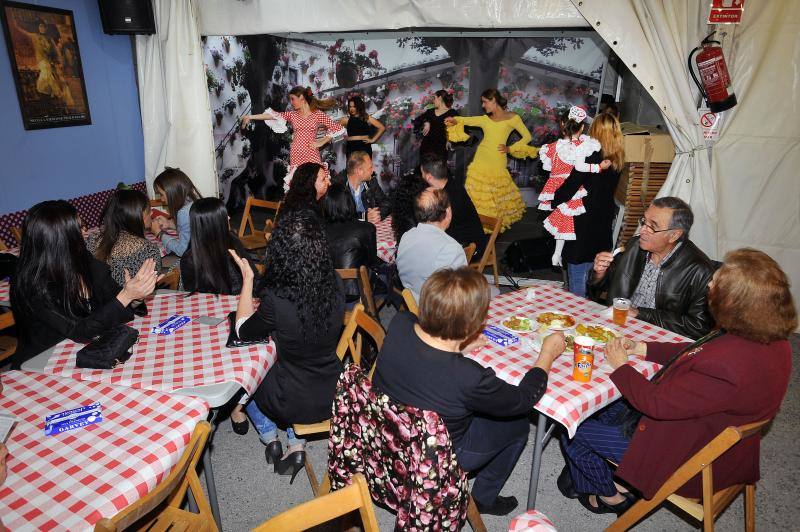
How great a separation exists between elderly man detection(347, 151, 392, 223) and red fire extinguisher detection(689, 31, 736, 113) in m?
2.88

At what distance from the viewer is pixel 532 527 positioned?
53.6 inches

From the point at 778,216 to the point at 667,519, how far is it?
126 inches

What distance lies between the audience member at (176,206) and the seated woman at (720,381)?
3.22 m

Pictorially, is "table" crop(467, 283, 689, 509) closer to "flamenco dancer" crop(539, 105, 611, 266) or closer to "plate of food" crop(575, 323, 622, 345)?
"plate of food" crop(575, 323, 622, 345)

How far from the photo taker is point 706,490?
78.7 inches

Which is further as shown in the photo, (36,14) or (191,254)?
(36,14)

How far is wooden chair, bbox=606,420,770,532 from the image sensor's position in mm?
1805

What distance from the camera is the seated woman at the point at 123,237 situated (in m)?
3.10

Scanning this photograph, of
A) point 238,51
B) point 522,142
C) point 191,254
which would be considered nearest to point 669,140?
point 522,142

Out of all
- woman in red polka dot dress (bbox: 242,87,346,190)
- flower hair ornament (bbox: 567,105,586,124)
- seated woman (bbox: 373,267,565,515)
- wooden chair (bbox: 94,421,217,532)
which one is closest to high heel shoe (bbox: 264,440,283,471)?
wooden chair (bbox: 94,421,217,532)

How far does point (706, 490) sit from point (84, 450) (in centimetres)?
236

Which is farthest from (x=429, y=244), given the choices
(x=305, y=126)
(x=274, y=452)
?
(x=305, y=126)

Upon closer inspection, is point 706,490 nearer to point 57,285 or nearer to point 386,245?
point 386,245

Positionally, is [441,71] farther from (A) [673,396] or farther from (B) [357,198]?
(A) [673,396]
